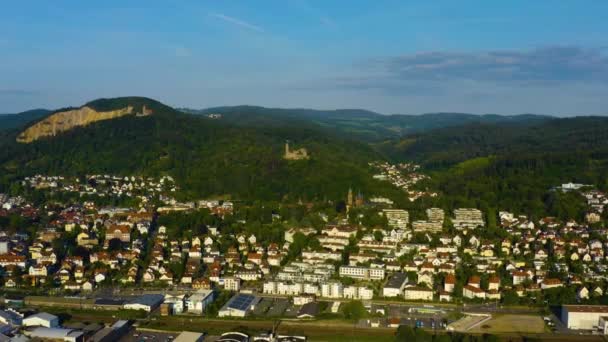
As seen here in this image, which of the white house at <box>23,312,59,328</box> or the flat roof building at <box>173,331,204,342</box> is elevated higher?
the white house at <box>23,312,59,328</box>

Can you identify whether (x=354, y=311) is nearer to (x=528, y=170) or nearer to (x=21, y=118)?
(x=528, y=170)

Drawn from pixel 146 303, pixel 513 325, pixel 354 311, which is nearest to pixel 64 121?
pixel 146 303

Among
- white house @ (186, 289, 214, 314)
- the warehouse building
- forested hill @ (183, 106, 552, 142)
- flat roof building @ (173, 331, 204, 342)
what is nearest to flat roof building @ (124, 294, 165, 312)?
white house @ (186, 289, 214, 314)

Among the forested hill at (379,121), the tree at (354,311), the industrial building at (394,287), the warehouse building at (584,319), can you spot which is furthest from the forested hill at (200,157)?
the forested hill at (379,121)

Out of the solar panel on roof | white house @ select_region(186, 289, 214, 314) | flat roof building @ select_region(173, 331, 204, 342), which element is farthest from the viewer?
white house @ select_region(186, 289, 214, 314)

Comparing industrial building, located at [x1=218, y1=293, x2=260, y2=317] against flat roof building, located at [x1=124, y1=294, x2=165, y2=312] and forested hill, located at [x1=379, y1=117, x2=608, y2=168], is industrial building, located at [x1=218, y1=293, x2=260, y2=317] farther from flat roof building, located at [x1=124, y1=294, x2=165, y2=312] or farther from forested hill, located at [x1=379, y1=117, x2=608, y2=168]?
forested hill, located at [x1=379, y1=117, x2=608, y2=168]

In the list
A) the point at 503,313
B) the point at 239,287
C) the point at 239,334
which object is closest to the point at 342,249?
the point at 239,287
